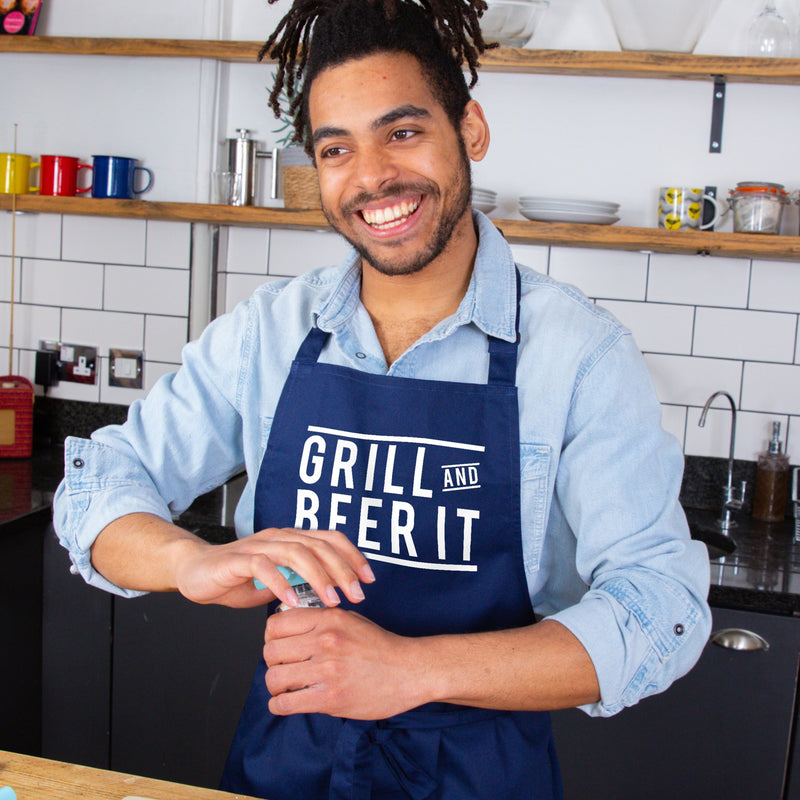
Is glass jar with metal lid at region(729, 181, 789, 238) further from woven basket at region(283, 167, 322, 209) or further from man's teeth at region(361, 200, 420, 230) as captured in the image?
man's teeth at region(361, 200, 420, 230)

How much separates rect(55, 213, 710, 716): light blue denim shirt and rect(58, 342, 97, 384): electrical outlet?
1.27 m

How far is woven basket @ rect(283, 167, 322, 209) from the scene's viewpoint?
219 centimetres

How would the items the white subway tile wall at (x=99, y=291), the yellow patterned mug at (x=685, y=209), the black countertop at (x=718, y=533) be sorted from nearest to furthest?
1. the black countertop at (x=718, y=533)
2. the yellow patterned mug at (x=685, y=209)
3. the white subway tile wall at (x=99, y=291)

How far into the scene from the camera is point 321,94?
1257 mm

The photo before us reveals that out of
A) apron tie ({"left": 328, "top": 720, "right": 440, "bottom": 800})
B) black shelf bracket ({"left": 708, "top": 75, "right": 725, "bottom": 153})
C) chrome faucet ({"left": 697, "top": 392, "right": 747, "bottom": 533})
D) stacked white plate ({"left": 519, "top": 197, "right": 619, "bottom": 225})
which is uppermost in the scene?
black shelf bracket ({"left": 708, "top": 75, "right": 725, "bottom": 153})

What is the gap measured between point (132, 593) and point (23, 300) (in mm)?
1628

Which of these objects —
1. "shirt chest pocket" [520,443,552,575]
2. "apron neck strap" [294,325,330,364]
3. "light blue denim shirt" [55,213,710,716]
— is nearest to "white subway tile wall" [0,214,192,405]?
"light blue denim shirt" [55,213,710,716]

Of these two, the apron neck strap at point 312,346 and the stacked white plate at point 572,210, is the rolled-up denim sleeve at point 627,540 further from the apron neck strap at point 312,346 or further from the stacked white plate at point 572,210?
the stacked white plate at point 572,210

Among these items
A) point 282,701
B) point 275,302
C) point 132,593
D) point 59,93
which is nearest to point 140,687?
point 132,593

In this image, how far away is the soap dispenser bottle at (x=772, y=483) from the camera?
222 centimetres

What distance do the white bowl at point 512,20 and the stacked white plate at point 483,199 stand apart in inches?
13.3

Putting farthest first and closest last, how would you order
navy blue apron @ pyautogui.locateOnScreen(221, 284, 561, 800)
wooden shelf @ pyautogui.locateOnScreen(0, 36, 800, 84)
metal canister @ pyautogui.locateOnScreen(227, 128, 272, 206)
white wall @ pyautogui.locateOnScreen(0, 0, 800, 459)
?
metal canister @ pyautogui.locateOnScreen(227, 128, 272, 206), white wall @ pyautogui.locateOnScreen(0, 0, 800, 459), wooden shelf @ pyautogui.locateOnScreen(0, 36, 800, 84), navy blue apron @ pyautogui.locateOnScreen(221, 284, 561, 800)

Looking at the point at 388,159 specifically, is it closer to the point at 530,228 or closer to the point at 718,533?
the point at 530,228

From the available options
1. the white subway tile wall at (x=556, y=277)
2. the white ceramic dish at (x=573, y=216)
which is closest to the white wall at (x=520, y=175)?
the white subway tile wall at (x=556, y=277)
